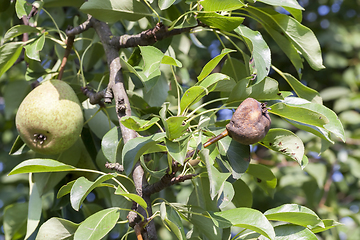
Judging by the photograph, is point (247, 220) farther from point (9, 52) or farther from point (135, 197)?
point (9, 52)

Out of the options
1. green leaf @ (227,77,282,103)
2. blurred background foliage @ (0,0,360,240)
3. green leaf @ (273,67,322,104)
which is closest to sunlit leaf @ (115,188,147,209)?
green leaf @ (227,77,282,103)

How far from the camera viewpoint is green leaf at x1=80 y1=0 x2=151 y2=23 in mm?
928

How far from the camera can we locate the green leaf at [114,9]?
0.93m

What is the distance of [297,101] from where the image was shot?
85 cm

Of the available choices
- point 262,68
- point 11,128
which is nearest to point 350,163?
point 262,68

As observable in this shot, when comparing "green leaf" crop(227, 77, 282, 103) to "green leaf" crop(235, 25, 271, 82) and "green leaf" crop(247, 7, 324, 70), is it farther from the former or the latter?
"green leaf" crop(247, 7, 324, 70)

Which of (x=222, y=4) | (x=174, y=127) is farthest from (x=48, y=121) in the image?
(x=222, y=4)

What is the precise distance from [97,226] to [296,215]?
457 millimetres

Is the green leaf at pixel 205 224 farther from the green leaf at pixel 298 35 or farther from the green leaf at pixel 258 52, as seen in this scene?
the green leaf at pixel 298 35

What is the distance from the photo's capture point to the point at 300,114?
29.8 inches

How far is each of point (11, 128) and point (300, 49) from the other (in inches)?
98.2

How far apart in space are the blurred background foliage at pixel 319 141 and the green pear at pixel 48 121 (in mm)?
715

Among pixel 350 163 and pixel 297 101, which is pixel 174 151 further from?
pixel 350 163

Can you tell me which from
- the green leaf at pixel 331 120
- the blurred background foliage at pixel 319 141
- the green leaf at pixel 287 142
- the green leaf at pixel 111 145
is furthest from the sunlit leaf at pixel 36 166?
the blurred background foliage at pixel 319 141
